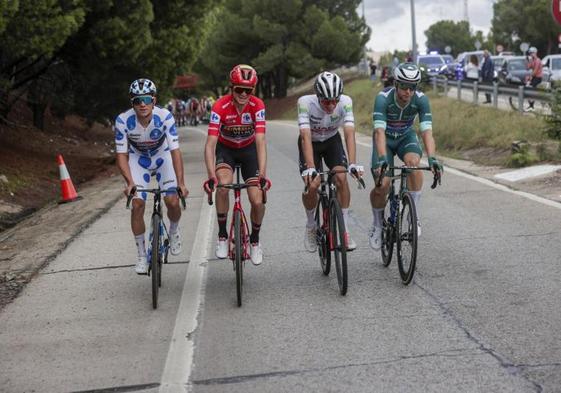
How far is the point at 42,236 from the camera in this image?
11828mm

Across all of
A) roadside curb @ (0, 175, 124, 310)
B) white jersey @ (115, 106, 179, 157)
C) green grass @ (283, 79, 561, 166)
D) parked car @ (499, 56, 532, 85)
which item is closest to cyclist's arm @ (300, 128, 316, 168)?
white jersey @ (115, 106, 179, 157)

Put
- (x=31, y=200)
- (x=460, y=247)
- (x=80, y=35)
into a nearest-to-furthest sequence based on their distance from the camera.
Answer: (x=460, y=247)
(x=31, y=200)
(x=80, y=35)

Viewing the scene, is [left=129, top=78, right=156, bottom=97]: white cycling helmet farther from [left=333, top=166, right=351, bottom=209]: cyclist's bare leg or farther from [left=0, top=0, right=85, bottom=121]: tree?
[left=0, top=0, right=85, bottom=121]: tree

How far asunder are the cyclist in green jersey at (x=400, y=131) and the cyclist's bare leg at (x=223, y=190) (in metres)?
1.43

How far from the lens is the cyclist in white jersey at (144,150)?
25.2ft

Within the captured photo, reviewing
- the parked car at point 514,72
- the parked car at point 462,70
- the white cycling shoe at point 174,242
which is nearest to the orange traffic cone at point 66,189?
the white cycling shoe at point 174,242

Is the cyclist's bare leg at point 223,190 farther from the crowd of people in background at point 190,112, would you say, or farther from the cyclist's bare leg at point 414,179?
the crowd of people in background at point 190,112

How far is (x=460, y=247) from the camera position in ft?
30.1

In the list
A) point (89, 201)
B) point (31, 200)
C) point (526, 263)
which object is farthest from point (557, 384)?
point (31, 200)

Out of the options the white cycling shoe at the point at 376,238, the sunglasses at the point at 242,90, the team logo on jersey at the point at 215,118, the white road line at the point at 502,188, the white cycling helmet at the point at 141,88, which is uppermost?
the white cycling helmet at the point at 141,88

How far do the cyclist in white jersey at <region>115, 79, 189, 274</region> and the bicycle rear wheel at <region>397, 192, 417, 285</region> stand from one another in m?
2.05

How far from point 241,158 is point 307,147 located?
657mm

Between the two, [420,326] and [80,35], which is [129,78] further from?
[420,326]

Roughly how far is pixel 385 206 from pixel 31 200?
1161 centimetres
